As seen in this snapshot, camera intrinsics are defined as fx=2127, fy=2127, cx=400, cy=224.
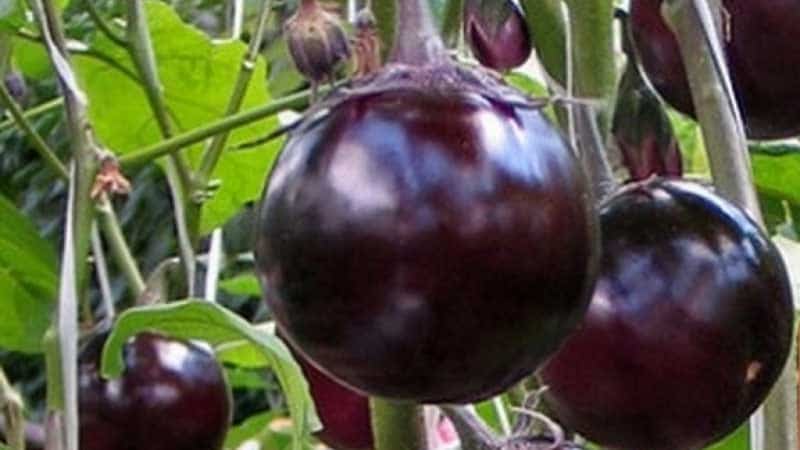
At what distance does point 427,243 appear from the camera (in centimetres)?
41

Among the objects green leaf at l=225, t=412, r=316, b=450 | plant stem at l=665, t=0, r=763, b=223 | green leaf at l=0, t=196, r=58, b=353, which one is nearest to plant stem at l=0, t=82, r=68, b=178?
green leaf at l=0, t=196, r=58, b=353

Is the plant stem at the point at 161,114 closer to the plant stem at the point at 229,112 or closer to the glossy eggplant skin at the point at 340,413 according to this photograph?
the plant stem at the point at 229,112

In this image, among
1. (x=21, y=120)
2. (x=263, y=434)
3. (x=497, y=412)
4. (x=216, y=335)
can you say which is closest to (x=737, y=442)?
(x=497, y=412)

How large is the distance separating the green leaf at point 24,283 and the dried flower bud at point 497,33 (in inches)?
13.7

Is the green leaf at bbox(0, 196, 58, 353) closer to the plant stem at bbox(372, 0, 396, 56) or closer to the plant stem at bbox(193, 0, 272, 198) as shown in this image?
the plant stem at bbox(193, 0, 272, 198)

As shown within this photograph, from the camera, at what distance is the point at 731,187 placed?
51 centimetres

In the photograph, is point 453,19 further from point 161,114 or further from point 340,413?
point 161,114

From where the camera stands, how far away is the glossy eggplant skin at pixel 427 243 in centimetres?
41

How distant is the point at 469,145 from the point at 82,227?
23cm

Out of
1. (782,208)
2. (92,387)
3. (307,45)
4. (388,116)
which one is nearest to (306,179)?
(388,116)

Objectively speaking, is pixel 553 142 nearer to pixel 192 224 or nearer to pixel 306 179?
pixel 306 179

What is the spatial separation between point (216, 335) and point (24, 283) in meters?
0.26

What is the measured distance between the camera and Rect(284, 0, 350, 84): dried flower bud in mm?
541

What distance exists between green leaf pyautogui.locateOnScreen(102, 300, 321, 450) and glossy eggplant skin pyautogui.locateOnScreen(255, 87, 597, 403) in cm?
13
